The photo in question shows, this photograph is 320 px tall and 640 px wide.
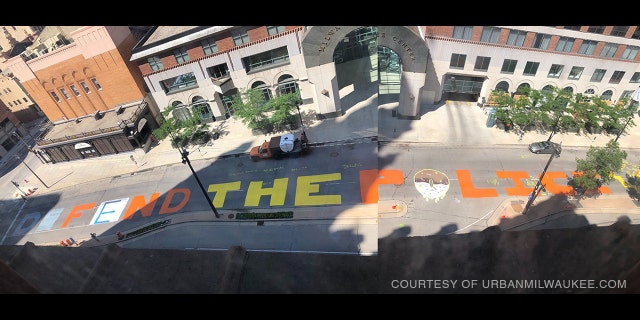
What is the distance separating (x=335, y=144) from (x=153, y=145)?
936 inches

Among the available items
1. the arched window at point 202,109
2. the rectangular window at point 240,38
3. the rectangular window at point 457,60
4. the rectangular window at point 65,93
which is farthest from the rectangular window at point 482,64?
the rectangular window at point 65,93

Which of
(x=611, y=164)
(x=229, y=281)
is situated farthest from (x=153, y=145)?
(x=611, y=164)

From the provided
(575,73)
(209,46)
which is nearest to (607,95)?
(575,73)

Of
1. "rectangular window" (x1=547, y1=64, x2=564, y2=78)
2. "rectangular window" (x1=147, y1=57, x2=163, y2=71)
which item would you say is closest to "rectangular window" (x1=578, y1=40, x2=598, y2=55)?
"rectangular window" (x1=547, y1=64, x2=564, y2=78)

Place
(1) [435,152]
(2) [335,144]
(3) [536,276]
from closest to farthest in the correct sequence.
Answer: (3) [536,276] → (1) [435,152] → (2) [335,144]

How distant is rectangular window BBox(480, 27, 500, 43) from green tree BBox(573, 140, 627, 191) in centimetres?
1389

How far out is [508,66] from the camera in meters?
34.9

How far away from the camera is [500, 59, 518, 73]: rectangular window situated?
34469mm

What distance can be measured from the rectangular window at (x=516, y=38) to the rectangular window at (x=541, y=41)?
3.72 ft

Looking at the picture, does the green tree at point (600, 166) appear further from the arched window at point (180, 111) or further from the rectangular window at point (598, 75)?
the arched window at point (180, 111)

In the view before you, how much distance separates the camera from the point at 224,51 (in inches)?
1487

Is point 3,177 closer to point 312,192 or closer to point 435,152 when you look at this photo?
point 312,192

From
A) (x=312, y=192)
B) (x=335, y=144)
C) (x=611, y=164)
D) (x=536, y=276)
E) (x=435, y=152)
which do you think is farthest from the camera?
(x=335, y=144)

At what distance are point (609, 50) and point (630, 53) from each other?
2.00 m
